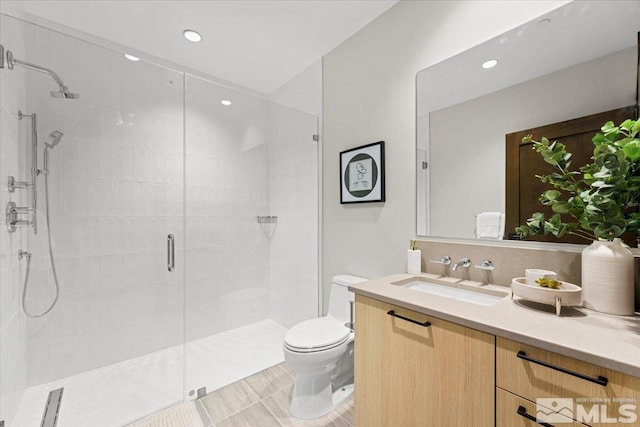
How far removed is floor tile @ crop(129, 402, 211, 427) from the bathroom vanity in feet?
3.18

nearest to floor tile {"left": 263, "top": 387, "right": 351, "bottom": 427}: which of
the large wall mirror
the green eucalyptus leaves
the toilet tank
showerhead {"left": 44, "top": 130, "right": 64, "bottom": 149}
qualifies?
the toilet tank

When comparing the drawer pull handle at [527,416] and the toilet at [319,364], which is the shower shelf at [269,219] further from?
the drawer pull handle at [527,416]

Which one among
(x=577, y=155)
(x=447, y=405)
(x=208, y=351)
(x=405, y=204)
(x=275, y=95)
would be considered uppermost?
(x=275, y=95)

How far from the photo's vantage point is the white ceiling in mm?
1739

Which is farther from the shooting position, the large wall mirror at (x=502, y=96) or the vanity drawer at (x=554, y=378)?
the large wall mirror at (x=502, y=96)

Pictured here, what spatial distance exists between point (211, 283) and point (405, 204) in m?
1.79

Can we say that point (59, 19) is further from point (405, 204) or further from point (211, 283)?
point (405, 204)

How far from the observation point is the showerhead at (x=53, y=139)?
167 cm

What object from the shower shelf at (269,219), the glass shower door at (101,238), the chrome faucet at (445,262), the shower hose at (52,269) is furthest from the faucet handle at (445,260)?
the shower hose at (52,269)

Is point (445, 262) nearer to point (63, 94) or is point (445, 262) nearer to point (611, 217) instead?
point (611, 217)

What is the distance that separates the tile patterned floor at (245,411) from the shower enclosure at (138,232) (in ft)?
0.34

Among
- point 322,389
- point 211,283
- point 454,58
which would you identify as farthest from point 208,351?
point 454,58

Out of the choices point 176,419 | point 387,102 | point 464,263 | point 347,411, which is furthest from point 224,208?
point 464,263

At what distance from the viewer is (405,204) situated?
1.68 metres
